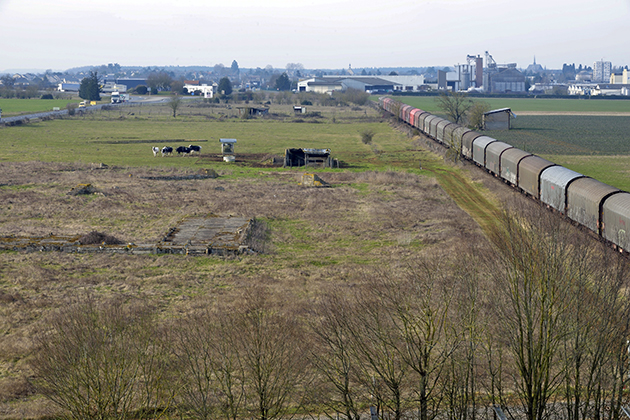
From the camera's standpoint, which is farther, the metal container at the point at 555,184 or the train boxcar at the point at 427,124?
the train boxcar at the point at 427,124

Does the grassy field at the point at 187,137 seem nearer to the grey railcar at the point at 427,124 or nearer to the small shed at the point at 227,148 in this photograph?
the small shed at the point at 227,148

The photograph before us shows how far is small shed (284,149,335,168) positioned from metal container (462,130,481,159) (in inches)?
602

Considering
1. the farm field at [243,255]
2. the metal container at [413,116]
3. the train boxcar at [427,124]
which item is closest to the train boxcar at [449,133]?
the farm field at [243,255]

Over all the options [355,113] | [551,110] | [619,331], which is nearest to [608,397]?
[619,331]

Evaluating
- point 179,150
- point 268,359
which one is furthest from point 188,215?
point 179,150

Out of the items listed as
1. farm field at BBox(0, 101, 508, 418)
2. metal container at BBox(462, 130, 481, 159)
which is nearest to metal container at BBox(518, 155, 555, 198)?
farm field at BBox(0, 101, 508, 418)

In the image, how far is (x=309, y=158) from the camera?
233ft

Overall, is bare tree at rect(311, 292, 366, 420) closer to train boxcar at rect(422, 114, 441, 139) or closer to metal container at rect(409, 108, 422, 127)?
train boxcar at rect(422, 114, 441, 139)

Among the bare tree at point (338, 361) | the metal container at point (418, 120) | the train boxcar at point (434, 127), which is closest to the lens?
the bare tree at point (338, 361)

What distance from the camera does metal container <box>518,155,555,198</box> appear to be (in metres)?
43.1

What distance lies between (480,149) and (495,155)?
6.12 m

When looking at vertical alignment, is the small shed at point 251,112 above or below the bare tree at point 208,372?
above

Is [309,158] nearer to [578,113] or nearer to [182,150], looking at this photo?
[182,150]

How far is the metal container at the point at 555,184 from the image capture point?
3747 centimetres
